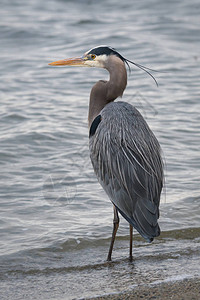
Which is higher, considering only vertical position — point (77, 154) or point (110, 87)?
point (110, 87)

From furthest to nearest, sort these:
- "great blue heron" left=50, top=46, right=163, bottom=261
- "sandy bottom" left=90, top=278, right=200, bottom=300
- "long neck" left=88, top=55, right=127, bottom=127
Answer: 1. "long neck" left=88, top=55, right=127, bottom=127
2. "great blue heron" left=50, top=46, right=163, bottom=261
3. "sandy bottom" left=90, top=278, right=200, bottom=300

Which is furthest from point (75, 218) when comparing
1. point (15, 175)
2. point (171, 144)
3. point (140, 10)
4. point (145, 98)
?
point (140, 10)

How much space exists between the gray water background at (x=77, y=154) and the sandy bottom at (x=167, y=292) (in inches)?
5.6

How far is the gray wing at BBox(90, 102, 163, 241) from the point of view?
4652 millimetres

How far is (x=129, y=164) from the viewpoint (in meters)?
4.78

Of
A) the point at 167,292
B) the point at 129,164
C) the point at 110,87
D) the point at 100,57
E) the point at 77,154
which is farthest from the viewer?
the point at 77,154

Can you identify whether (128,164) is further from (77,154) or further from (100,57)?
(77,154)

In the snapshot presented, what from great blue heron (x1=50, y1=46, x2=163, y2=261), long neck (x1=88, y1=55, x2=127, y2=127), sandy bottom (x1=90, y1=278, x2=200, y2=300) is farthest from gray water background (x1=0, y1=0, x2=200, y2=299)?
long neck (x1=88, y1=55, x2=127, y2=127)

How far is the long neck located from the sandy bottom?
1.98 meters

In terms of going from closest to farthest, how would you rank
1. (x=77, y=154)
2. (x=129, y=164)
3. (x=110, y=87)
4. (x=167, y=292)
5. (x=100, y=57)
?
(x=167, y=292) < (x=129, y=164) < (x=110, y=87) < (x=100, y=57) < (x=77, y=154)

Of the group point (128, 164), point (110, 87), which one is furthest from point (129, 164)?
point (110, 87)

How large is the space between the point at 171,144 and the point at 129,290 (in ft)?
13.3

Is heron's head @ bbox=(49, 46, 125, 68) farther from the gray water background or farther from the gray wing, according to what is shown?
the gray water background

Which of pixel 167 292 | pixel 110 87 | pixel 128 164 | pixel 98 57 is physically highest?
pixel 98 57
